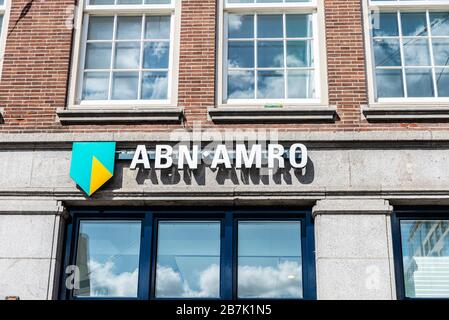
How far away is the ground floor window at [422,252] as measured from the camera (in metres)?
8.70

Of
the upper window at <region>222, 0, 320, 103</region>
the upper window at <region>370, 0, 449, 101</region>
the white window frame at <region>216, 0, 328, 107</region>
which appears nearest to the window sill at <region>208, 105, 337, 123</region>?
the white window frame at <region>216, 0, 328, 107</region>

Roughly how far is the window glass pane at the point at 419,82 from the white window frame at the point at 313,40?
1300mm

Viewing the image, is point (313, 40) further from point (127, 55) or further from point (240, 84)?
point (127, 55)

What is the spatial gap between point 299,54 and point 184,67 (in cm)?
180

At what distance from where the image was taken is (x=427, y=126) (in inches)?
366

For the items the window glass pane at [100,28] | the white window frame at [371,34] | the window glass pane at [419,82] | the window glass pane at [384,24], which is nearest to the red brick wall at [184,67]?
the white window frame at [371,34]

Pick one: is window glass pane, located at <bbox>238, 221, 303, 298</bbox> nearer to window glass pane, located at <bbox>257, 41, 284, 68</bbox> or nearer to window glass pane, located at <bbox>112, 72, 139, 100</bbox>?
window glass pane, located at <bbox>257, 41, 284, 68</bbox>

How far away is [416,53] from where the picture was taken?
32.7 feet

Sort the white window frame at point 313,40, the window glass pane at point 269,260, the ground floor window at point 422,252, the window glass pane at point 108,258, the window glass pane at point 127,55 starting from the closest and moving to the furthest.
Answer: the ground floor window at point 422,252, the window glass pane at point 269,260, the window glass pane at point 108,258, the white window frame at point 313,40, the window glass pane at point 127,55

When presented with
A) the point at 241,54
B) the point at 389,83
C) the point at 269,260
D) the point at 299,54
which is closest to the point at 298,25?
the point at 299,54

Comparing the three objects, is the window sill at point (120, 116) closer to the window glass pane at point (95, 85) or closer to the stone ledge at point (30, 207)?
the window glass pane at point (95, 85)
